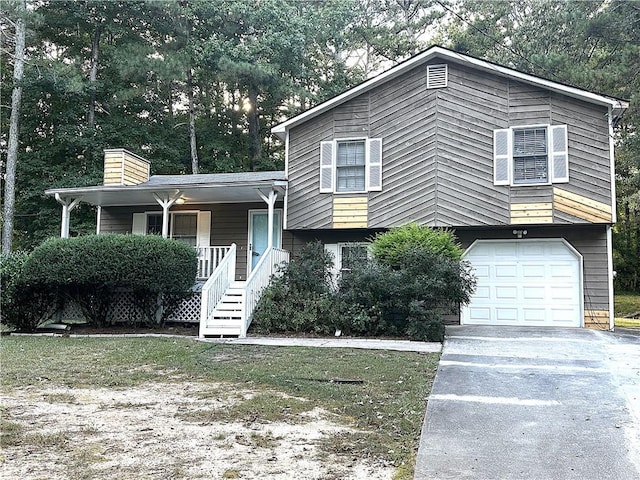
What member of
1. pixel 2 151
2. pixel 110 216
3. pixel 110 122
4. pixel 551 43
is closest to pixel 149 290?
pixel 110 216

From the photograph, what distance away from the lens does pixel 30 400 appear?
16.7 ft

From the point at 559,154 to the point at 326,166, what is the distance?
534 centimetres

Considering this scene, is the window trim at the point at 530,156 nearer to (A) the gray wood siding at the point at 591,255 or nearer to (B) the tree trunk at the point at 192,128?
(A) the gray wood siding at the point at 591,255

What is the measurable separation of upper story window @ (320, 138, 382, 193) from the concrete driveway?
5.46m

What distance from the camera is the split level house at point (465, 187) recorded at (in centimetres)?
1120

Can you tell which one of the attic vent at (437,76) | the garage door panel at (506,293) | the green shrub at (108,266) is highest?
the attic vent at (437,76)

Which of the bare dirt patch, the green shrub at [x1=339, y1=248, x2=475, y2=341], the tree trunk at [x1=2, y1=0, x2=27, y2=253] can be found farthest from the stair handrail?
the tree trunk at [x1=2, y1=0, x2=27, y2=253]

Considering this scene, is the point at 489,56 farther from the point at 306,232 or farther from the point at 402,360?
the point at 402,360

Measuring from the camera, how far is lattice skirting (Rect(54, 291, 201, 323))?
38.4ft

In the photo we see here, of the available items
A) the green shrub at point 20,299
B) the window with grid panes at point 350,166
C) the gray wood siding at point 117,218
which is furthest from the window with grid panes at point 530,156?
the green shrub at point 20,299

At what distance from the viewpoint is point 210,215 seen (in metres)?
14.5

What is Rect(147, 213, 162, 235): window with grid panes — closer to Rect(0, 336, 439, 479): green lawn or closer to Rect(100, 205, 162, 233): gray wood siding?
Rect(100, 205, 162, 233): gray wood siding

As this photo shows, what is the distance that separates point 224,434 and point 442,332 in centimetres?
611

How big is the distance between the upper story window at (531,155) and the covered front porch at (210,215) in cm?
515
